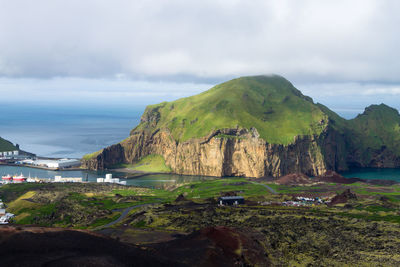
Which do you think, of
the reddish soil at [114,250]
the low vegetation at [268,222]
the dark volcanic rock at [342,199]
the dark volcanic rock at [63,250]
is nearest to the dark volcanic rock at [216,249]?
the reddish soil at [114,250]

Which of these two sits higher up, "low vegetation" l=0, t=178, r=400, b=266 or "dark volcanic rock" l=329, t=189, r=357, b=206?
"dark volcanic rock" l=329, t=189, r=357, b=206

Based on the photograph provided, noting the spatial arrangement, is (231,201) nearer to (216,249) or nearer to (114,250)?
(216,249)

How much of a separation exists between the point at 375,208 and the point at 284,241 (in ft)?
221

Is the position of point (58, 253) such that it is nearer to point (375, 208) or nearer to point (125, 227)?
point (125, 227)

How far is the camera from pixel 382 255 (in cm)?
7688

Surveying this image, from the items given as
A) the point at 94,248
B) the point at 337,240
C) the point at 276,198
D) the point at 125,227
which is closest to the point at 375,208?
the point at 276,198

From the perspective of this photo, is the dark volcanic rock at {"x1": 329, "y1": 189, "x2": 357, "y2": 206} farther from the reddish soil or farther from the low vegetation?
the reddish soil

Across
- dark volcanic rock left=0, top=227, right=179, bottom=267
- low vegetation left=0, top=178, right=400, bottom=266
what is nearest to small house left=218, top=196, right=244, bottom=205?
low vegetation left=0, top=178, right=400, bottom=266

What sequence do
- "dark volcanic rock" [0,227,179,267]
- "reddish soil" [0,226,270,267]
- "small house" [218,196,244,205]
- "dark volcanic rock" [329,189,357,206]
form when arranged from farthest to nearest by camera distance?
"dark volcanic rock" [329,189,357,206], "small house" [218,196,244,205], "reddish soil" [0,226,270,267], "dark volcanic rock" [0,227,179,267]

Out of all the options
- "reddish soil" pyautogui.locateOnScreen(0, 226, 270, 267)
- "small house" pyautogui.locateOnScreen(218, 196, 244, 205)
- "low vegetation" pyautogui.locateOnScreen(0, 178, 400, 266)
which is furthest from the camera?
"small house" pyautogui.locateOnScreen(218, 196, 244, 205)

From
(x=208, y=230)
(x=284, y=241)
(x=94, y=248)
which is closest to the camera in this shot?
(x=94, y=248)

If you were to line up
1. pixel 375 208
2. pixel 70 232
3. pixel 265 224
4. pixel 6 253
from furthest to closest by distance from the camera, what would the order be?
pixel 375 208
pixel 265 224
pixel 70 232
pixel 6 253

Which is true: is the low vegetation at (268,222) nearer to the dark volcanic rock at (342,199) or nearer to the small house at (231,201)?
the dark volcanic rock at (342,199)

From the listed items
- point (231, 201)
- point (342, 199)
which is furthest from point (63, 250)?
point (342, 199)
